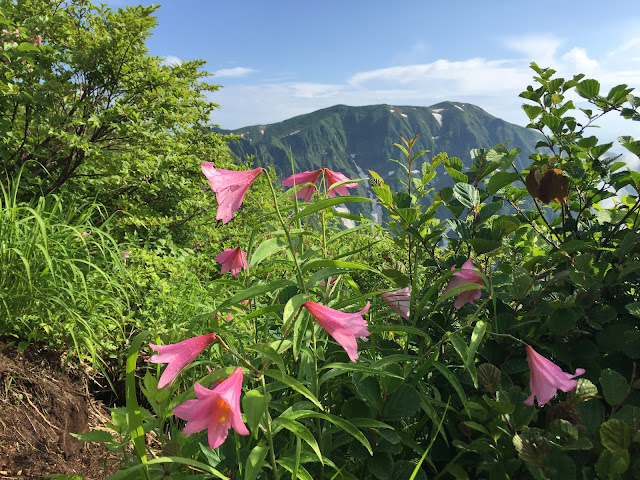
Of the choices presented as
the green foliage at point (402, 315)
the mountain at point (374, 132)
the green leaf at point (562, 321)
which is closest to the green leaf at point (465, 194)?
the green foliage at point (402, 315)

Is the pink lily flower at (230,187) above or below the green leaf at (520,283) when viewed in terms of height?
above

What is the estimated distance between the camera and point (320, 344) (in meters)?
1.31

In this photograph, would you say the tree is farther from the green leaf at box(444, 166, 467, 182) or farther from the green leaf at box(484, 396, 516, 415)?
the green leaf at box(484, 396, 516, 415)

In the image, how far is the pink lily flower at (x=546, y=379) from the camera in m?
0.89

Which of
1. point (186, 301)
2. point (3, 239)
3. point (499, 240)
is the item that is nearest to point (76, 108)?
point (3, 239)

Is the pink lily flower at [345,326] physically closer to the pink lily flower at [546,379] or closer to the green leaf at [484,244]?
the pink lily flower at [546,379]

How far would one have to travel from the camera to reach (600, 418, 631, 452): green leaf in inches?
29.7

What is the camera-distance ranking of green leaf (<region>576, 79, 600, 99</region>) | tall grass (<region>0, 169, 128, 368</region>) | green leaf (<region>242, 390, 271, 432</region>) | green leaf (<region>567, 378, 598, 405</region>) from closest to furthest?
green leaf (<region>242, 390, 271, 432</region>) < green leaf (<region>567, 378, 598, 405</region>) < green leaf (<region>576, 79, 600, 99</region>) < tall grass (<region>0, 169, 128, 368</region>)

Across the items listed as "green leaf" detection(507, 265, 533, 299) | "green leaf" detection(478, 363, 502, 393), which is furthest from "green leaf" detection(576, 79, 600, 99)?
"green leaf" detection(478, 363, 502, 393)

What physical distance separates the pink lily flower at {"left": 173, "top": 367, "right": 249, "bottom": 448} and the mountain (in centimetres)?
12072

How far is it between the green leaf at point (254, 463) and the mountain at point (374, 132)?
121 metres

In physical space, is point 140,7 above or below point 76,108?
above

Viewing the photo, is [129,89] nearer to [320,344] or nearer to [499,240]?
[320,344]

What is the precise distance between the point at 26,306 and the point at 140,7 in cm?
235
